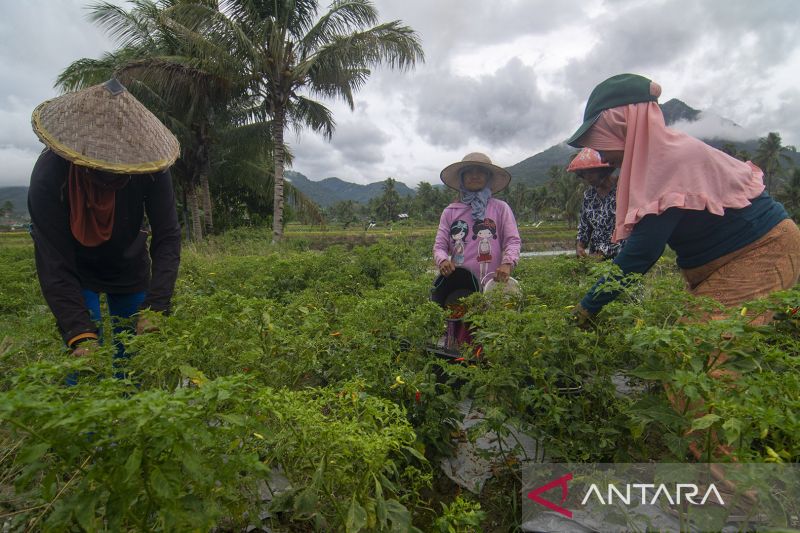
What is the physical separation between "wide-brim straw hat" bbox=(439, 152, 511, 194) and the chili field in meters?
1.39

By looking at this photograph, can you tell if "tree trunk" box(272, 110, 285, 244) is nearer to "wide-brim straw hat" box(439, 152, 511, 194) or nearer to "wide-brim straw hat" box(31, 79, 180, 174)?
"wide-brim straw hat" box(439, 152, 511, 194)

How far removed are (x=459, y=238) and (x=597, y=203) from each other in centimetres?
114

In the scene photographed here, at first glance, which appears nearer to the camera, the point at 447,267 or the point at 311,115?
the point at 447,267

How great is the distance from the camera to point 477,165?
3.46 metres

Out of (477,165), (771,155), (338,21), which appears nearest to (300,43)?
(338,21)

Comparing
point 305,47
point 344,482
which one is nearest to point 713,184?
point 344,482

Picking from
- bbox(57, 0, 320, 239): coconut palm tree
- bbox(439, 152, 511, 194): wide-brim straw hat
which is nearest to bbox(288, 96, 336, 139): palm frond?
bbox(57, 0, 320, 239): coconut palm tree

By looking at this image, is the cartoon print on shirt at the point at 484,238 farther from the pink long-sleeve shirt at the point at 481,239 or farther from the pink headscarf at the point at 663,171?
the pink headscarf at the point at 663,171

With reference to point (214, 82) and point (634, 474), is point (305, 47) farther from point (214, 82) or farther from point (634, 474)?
point (634, 474)

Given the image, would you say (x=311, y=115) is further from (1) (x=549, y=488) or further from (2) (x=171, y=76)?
(1) (x=549, y=488)

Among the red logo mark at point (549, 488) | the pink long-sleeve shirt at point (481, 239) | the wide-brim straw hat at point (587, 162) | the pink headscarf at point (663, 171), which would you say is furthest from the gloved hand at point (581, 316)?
the wide-brim straw hat at point (587, 162)

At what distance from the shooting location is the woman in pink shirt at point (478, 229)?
328cm

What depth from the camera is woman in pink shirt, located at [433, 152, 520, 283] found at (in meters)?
3.28

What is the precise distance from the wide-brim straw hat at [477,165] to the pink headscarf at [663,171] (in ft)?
4.88
